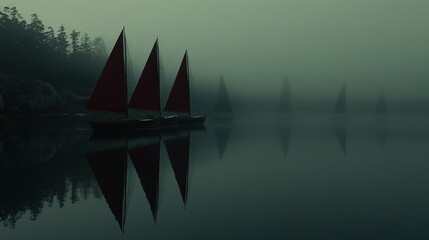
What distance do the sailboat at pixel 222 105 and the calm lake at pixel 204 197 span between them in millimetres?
83268

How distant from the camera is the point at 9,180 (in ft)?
69.6

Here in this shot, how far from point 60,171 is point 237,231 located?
596 inches

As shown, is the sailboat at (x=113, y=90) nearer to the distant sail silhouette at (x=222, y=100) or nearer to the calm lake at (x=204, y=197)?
the calm lake at (x=204, y=197)

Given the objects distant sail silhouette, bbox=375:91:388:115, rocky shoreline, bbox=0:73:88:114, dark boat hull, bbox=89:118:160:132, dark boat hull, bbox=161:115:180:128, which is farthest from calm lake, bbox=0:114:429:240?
distant sail silhouette, bbox=375:91:388:115

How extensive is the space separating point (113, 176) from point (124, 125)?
34323 mm

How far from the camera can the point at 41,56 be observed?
107375 millimetres

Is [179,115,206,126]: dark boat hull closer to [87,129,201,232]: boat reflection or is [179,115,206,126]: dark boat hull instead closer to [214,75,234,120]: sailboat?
[214,75,234,120]: sailboat

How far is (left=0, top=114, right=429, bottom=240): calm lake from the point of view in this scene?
46.6 ft

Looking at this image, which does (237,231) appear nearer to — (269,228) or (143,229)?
(269,228)

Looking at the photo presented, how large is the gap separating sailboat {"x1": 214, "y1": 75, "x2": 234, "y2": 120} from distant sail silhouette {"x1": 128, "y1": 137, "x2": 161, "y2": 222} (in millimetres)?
79433

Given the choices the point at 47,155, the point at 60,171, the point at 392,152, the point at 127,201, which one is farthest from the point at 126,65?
the point at 127,201

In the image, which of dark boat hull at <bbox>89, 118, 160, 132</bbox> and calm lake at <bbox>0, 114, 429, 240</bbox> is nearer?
calm lake at <bbox>0, 114, 429, 240</bbox>

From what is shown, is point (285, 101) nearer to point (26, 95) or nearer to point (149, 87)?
point (149, 87)

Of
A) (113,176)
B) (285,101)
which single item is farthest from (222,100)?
(113,176)
